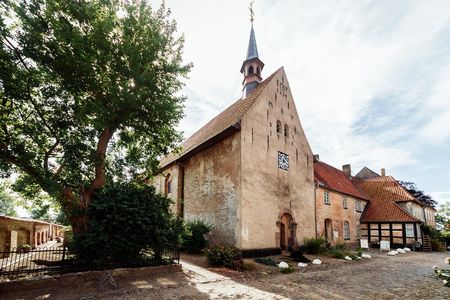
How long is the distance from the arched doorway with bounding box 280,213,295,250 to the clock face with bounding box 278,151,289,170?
2.94 meters

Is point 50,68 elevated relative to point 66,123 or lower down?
elevated

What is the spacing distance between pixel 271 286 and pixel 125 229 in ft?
17.4

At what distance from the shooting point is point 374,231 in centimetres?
2392

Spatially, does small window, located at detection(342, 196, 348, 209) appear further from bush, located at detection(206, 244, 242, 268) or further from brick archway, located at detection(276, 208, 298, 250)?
bush, located at detection(206, 244, 242, 268)

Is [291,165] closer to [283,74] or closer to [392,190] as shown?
[283,74]

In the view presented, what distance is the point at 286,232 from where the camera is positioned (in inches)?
619

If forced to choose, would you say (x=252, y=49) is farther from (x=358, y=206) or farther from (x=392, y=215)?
(x=392, y=215)

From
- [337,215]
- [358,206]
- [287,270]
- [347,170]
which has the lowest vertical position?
[287,270]

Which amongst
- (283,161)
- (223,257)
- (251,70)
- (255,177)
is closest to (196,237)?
(223,257)

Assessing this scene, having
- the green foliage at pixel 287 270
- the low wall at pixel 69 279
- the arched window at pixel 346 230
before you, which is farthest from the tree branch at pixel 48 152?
the arched window at pixel 346 230

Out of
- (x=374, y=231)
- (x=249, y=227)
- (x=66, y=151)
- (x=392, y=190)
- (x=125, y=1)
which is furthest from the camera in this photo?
(x=392, y=190)

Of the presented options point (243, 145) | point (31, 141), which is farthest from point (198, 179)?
point (31, 141)

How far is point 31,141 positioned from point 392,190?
3037cm

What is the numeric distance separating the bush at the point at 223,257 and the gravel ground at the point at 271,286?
0.55m
